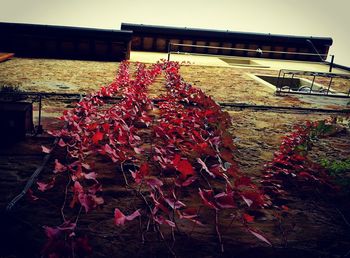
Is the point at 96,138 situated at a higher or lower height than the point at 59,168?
A: higher

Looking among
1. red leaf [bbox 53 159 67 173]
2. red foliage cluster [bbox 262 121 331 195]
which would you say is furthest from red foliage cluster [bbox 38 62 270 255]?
red foliage cluster [bbox 262 121 331 195]

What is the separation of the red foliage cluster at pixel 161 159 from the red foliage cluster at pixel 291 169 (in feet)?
0.97

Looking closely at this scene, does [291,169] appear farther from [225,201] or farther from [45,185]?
[45,185]

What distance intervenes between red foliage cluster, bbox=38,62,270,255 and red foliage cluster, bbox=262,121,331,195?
0.30 metres

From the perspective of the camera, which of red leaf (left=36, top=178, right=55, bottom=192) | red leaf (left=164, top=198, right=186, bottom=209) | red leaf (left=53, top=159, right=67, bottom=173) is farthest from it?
red leaf (left=53, top=159, right=67, bottom=173)

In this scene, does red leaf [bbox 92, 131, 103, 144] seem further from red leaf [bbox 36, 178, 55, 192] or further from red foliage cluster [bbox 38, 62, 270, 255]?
red leaf [bbox 36, 178, 55, 192]

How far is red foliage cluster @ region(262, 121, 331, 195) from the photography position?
3.62m

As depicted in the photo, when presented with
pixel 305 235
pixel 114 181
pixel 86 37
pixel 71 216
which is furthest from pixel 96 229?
pixel 86 37

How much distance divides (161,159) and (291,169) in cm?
163

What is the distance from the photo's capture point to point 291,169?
157 inches

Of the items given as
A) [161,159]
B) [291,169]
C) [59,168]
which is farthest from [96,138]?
[291,169]

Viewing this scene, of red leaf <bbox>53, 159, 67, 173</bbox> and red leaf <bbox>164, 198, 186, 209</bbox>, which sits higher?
red leaf <bbox>164, 198, 186, 209</bbox>

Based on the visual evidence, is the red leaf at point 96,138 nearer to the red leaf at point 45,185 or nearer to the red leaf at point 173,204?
the red leaf at point 45,185

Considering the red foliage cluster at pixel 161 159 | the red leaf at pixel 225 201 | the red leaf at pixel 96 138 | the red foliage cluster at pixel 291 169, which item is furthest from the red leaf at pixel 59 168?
the red foliage cluster at pixel 291 169
